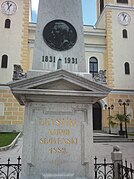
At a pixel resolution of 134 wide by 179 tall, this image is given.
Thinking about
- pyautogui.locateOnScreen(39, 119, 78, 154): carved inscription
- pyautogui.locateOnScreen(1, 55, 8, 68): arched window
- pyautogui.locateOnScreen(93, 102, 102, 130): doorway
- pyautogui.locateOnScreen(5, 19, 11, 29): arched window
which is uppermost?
pyautogui.locateOnScreen(5, 19, 11, 29): arched window

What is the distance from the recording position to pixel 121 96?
83.1 ft

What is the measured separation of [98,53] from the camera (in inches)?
1073

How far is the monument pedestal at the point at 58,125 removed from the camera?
4730 millimetres

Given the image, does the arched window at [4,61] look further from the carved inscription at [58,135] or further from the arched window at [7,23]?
the carved inscription at [58,135]

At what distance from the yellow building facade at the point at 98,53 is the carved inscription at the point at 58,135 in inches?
737

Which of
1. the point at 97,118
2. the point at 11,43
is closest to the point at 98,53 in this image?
the point at 97,118

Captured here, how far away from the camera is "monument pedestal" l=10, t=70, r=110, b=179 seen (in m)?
4.73

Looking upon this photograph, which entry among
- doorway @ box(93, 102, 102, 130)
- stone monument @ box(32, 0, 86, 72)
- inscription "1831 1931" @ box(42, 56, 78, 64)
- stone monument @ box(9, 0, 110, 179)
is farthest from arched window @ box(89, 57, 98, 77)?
stone monument @ box(9, 0, 110, 179)

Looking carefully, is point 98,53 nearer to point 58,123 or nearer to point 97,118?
point 97,118

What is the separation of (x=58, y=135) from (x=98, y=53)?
23.4 m

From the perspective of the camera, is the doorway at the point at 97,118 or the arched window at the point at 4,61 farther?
the doorway at the point at 97,118

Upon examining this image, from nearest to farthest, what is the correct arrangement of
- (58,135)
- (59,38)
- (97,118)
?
(58,135) < (59,38) < (97,118)

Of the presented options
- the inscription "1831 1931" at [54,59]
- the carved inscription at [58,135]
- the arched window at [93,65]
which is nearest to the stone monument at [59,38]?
the inscription "1831 1931" at [54,59]

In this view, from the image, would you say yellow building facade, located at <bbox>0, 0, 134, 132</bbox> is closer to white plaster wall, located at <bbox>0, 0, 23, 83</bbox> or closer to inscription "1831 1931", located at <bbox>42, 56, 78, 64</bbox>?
white plaster wall, located at <bbox>0, 0, 23, 83</bbox>
